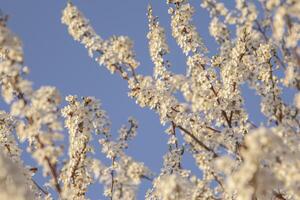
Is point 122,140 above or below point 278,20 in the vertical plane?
above

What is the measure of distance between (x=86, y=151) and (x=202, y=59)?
3387 millimetres

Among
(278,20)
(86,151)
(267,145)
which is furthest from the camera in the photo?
(86,151)

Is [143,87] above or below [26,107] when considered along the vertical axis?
above

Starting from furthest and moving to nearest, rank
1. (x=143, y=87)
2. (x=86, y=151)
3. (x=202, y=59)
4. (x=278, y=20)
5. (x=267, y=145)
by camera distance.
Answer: (x=202, y=59), (x=86, y=151), (x=143, y=87), (x=278, y=20), (x=267, y=145)

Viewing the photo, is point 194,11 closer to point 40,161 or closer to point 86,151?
point 86,151

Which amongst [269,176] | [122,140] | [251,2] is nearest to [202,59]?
[122,140]

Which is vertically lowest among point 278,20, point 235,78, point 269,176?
point 269,176

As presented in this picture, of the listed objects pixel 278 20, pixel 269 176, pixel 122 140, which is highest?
pixel 122 140

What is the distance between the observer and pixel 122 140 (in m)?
12.5

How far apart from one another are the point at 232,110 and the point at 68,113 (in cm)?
342

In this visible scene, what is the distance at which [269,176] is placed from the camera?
6.77 meters

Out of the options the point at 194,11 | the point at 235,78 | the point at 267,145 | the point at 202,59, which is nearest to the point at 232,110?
the point at 235,78

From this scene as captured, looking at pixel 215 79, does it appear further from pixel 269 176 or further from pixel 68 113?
pixel 269 176

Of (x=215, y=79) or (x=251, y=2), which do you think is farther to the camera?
(x=215, y=79)
